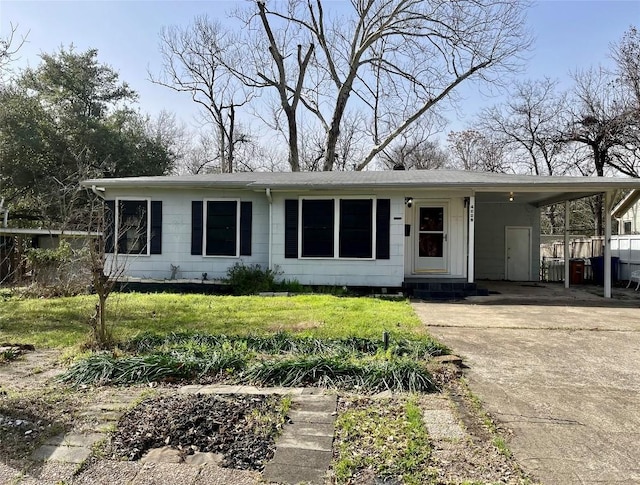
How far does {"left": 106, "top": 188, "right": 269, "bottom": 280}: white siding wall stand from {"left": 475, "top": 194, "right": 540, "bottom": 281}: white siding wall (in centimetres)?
724

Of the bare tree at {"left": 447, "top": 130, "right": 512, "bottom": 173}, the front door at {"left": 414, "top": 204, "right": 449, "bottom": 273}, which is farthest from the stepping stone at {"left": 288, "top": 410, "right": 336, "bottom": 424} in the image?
the bare tree at {"left": 447, "top": 130, "right": 512, "bottom": 173}

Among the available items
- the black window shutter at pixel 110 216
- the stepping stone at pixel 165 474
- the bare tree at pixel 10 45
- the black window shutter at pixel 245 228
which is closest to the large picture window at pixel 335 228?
the black window shutter at pixel 245 228

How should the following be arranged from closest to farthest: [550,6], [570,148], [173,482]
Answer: [173,482], [550,6], [570,148]

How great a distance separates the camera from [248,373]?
4109mm

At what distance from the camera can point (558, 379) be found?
419cm

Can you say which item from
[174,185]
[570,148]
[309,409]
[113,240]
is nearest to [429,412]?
[309,409]

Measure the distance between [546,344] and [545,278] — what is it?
35.1 ft

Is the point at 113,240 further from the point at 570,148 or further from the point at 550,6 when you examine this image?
the point at 570,148

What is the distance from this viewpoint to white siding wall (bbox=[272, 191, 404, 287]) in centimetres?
1013

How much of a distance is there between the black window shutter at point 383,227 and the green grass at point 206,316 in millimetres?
1519

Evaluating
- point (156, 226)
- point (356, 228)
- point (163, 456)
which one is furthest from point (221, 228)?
point (163, 456)

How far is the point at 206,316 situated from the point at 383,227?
187 inches

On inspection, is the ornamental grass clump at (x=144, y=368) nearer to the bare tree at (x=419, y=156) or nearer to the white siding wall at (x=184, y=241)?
the white siding wall at (x=184, y=241)

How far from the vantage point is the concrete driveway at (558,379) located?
105 inches
